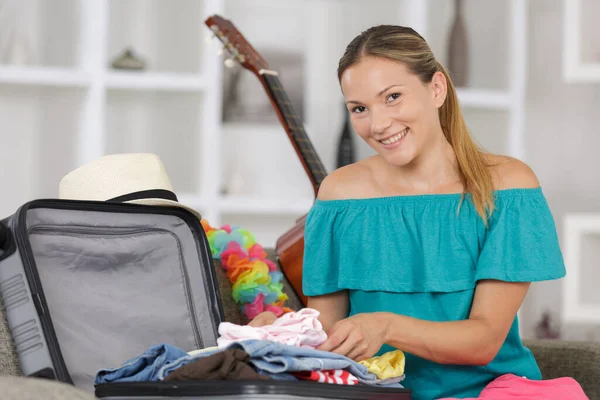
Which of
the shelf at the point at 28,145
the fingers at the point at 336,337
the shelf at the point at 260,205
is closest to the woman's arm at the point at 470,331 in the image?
the fingers at the point at 336,337

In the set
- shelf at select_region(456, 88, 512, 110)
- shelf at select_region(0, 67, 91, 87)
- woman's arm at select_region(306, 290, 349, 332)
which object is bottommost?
woman's arm at select_region(306, 290, 349, 332)

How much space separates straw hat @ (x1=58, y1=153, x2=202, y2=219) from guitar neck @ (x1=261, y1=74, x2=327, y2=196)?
61cm

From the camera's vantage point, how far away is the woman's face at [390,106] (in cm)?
154

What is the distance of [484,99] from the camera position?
367 cm

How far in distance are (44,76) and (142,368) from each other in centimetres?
241

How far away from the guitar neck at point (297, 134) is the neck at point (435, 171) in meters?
0.66

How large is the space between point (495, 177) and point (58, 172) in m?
2.34

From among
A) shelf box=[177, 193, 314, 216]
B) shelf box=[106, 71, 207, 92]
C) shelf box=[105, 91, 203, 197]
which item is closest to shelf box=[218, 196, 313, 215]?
shelf box=[177, 193, 314, 216]

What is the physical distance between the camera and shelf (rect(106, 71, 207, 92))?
345cm

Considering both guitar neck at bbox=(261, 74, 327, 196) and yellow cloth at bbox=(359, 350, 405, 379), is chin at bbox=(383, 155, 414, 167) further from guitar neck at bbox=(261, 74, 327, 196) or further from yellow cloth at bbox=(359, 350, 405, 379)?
guitar neck at bbox=(261, 74, 327, 196)

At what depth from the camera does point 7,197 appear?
142 inches

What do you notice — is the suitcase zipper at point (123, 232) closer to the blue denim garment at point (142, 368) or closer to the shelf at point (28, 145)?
the blue denim garment at point (142, 368)

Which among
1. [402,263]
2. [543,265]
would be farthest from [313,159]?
[543,265]

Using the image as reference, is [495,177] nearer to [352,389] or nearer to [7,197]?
[352,389]
